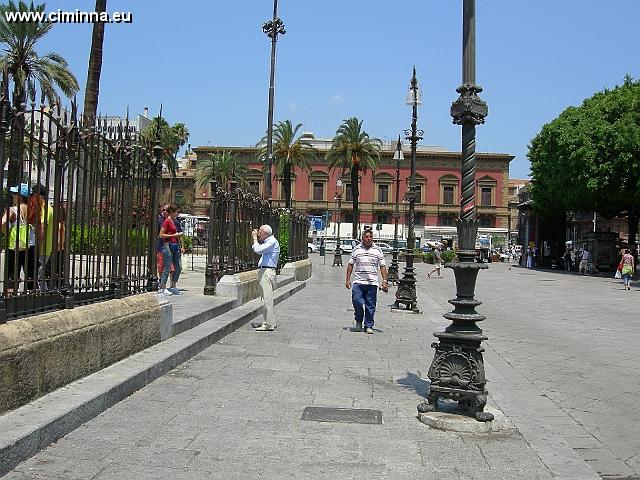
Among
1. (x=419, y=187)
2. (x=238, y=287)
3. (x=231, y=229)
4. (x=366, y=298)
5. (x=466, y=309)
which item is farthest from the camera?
(x=419, y=187)

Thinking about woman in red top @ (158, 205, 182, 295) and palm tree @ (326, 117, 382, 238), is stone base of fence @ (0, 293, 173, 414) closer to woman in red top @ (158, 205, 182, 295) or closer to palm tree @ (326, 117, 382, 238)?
woman in red top @ (158, 205, 182, 295)

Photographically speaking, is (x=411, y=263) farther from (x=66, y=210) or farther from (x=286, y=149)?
(x=286, y=149)

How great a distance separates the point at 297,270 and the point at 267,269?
551 inches

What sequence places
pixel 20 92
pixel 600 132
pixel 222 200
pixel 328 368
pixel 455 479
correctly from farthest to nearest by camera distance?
1. pixel 600 132
2. pixel 222 200
3. pixel 328 368
4. pixel 20 92
5. pixel 455 479

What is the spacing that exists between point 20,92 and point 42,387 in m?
2.13

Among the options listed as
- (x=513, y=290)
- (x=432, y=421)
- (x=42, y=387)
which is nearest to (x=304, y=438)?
(x=432, y=421)

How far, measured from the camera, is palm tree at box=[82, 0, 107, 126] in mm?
19922

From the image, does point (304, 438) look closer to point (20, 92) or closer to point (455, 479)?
point (455, 479)

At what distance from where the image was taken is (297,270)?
1019 inches

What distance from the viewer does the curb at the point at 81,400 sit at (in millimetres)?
4664

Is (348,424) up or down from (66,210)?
down

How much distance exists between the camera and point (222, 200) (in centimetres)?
1442

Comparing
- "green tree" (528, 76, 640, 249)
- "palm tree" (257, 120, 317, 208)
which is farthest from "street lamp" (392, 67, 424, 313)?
"palm tree" (257, 120, 317, 208)

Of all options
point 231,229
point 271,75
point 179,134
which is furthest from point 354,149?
point 231,229
